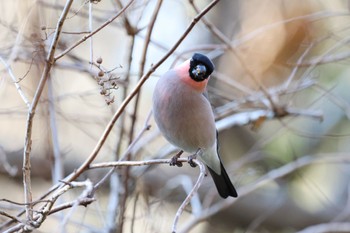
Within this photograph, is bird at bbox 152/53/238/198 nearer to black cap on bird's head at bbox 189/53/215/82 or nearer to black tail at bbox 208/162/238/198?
black cap on bird's head at bbox 189/53/215/82

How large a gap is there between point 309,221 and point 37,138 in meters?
2.33

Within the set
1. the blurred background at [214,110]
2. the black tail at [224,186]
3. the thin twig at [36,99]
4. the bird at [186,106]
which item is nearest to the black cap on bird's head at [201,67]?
the bird at [186,106]

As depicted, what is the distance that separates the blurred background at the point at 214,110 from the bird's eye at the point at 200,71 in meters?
0.16

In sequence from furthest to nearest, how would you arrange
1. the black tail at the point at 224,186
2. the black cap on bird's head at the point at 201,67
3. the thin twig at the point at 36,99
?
the black tail at the point at 224,186, the black cap on bird's head at the point at 201,67, the thin twig at the point at 36,99

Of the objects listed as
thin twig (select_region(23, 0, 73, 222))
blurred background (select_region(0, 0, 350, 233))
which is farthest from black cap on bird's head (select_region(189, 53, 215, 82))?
thin twig (select_region(23, 0, 73, 222))

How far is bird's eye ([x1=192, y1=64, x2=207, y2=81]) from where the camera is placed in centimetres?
230

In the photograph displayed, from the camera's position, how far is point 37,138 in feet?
8.08

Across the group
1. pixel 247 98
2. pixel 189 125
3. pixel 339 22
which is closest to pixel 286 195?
pixel 339 22

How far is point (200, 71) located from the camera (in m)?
2.30

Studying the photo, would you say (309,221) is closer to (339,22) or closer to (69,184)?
(339,22)

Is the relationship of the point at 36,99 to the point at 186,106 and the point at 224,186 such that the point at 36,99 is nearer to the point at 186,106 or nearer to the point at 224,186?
the point at 186,106

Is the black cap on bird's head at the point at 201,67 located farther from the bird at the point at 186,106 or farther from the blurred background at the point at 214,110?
the blurred background at the point at 214,110

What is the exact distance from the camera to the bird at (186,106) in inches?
91.8

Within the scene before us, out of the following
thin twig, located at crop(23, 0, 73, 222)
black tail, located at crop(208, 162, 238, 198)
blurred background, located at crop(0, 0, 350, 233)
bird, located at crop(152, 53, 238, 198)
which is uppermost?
blurred background, located at crop(0, 0, 350, 233)
